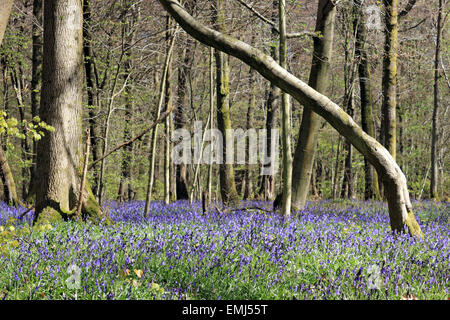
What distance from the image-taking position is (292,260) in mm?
4613

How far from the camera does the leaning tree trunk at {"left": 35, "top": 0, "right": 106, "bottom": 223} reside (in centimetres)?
691

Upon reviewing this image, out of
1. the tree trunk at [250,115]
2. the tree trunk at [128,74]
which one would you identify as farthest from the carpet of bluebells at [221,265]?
the tree trunk at [250,115]

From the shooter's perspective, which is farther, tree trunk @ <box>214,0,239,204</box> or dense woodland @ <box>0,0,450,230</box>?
tree trunk @ <box>214,0,239,204</box>

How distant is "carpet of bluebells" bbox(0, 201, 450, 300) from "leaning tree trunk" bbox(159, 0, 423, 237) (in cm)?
43

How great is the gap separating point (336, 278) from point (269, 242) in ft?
4.57

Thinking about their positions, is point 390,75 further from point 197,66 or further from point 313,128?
point 197,66

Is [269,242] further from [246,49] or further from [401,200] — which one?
[246,49]

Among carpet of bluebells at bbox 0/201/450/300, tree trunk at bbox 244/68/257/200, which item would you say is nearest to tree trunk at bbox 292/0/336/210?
carpet of bluebells at bbox 0/201/450/300

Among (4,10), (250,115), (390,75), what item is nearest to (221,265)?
(4,10)

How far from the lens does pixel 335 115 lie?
17.9 feet

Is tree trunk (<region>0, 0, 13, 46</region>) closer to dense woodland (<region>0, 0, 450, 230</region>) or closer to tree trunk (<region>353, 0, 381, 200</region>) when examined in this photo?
dense woodland (<region>0, 0, 450, 230</region>)

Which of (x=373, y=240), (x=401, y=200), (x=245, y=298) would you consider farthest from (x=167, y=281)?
(x=401, y=200)

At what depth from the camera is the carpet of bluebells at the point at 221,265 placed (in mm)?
3617

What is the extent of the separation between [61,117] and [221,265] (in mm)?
4336
